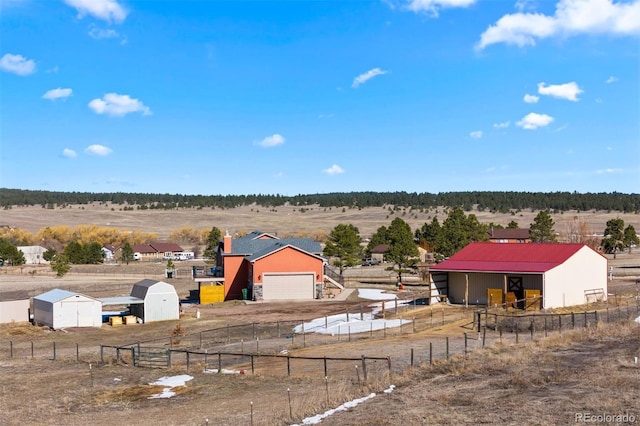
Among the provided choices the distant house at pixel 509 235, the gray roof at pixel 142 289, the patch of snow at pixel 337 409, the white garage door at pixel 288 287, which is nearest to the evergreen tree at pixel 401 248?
the white garage door at pixel 288 287

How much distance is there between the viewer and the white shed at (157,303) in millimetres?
54312

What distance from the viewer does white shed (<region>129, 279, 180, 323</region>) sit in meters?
54.3

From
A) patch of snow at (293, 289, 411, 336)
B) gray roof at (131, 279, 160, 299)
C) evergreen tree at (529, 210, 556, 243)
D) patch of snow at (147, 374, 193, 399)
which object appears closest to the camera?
patch of snow at (147, 374, 193, 399)

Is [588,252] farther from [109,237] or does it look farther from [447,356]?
[109,237]

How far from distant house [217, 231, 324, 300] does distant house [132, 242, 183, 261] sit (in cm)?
8689

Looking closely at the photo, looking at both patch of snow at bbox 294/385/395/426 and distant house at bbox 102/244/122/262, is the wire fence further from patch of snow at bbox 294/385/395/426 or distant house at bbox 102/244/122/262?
distant house at bbox 102/244/122/262

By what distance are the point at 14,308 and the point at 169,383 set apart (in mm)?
30410

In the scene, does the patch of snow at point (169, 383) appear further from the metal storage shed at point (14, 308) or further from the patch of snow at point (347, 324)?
the metal storage shed at point (14, 308)

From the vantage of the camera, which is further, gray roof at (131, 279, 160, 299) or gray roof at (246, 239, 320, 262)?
gray roof at (246, 239, 320, 262)

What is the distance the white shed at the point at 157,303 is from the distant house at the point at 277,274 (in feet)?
43.2

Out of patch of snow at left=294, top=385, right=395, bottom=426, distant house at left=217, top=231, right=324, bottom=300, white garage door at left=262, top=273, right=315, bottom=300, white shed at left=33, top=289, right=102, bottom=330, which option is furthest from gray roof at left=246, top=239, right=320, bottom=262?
patch of snow at left=294, top=385, right=395, bottom=426

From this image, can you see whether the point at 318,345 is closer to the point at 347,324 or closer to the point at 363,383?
the point at 347,324

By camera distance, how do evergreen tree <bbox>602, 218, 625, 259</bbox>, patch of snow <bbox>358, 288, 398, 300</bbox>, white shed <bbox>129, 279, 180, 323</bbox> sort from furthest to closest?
evergreen tree <bbox>602, 218, 625, 259</bbox> < patch of snow <bbox>358, 288, 398, 300</bbox> < white shed <bbox>129, 279, 180, 323</bbox>

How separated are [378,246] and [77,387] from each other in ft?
361
